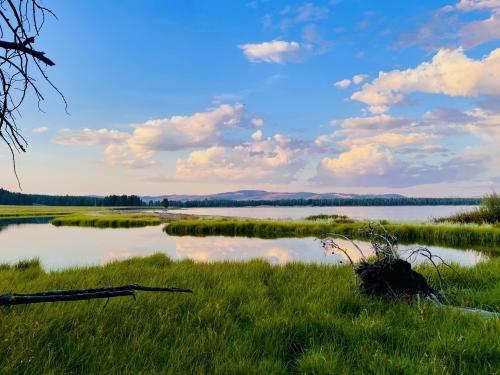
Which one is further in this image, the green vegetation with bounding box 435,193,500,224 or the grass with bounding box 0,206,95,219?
the grass with bounding box 0,206,95,219

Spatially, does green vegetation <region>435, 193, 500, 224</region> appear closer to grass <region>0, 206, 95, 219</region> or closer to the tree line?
grass <region>0, 206, 95, 219</region>

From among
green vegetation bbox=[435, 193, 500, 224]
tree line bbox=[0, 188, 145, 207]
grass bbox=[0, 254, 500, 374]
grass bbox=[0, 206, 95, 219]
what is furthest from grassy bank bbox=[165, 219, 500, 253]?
tree line bbox=[0, 188, 145, 207]

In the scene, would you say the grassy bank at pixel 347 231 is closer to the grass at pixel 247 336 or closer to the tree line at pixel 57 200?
the grass at pixel 247 336

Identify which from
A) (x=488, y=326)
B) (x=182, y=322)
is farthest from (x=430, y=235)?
(x=182, y=322)

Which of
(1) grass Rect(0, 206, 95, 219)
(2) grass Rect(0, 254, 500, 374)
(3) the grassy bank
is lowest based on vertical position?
(3) the grassy bank

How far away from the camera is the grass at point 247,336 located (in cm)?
403

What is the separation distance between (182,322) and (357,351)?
8.38 feet

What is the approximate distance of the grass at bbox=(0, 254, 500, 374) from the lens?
13.2ft

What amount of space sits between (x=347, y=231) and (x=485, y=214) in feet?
57.4

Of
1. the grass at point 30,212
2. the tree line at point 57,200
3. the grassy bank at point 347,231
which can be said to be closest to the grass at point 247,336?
the grassy bank at point 347,231

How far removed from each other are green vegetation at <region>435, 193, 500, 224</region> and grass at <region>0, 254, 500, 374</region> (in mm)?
36236

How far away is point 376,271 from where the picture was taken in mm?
7703

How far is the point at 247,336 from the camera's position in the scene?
501 cm

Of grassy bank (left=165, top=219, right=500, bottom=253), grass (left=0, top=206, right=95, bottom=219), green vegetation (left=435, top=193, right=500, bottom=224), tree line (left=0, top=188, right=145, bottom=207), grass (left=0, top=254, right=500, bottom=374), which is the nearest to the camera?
grass (left=0, top=254, right=500, bottom=374)
